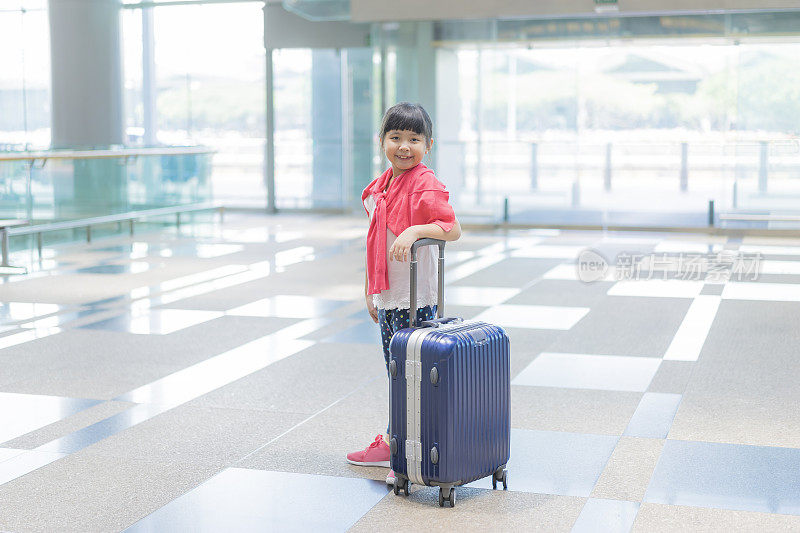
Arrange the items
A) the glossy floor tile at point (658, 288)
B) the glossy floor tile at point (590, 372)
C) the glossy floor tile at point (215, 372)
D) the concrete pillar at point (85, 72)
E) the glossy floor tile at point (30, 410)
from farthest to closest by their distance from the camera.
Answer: the concrete pillar at point (85, 72)
the glossy floor tile at point (658, 288)
the glossy floor tile at point (590, 372)
the glossy floor tile at point (215, 372)
the glossy floor tile at point (30, 410)

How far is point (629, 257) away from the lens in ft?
39.8

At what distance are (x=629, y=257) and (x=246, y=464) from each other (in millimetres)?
8392

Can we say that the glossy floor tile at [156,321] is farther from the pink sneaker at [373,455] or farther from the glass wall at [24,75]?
the glass wall at [24,75]

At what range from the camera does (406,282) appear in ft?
13.6

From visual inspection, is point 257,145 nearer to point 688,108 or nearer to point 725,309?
point 688,108

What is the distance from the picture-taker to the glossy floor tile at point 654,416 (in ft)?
16.1

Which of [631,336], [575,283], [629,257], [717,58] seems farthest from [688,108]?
[631,336]

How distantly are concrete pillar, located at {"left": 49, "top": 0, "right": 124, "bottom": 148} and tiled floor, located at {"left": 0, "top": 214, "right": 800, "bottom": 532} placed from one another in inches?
262

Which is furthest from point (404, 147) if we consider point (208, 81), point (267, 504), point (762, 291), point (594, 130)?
point (208, 81)

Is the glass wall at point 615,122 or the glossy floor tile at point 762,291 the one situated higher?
the glass wall at point 615,122

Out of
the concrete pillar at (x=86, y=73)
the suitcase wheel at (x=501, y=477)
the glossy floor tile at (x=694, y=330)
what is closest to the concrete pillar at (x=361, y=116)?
the concrete pillar at (x=86, y=73)

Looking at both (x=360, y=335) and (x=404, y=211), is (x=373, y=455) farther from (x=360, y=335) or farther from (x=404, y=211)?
(x=360, y=335)

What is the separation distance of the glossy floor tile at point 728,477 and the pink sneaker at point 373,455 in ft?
3.56

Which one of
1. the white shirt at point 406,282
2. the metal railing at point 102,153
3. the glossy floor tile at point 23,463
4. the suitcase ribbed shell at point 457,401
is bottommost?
the glossy floor tile at point 23,463
